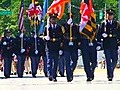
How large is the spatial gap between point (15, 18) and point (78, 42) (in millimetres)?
52311

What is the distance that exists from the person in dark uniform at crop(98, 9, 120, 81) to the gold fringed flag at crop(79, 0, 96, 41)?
308 mm

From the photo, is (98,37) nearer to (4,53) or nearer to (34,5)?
(4,53)

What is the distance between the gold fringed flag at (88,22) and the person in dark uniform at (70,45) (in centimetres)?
23


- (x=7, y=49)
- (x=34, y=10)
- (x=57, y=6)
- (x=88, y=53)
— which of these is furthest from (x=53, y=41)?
(x=34, y=10)

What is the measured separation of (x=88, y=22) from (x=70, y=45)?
0.95 meters

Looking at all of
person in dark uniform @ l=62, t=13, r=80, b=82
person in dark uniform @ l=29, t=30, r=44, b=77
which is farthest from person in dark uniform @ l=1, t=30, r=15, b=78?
person in dark uniform @ l=62, t=13, r=80, b=82

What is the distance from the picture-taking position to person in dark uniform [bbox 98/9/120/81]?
15.8 m

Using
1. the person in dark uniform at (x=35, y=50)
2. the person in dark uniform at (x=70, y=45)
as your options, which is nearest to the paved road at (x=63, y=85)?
the person in dark uniform at (x=70, y=45)

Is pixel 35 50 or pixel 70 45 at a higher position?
pixel 70 45

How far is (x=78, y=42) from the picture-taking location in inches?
632

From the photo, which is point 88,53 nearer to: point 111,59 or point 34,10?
point 111,59

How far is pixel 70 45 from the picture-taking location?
52.3 feet

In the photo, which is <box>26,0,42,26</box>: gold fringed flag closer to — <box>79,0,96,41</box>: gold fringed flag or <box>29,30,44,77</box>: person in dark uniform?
<box>29,30,44,77</box>: person in dark uniform

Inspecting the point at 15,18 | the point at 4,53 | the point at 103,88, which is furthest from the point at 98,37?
the point at 15,18
